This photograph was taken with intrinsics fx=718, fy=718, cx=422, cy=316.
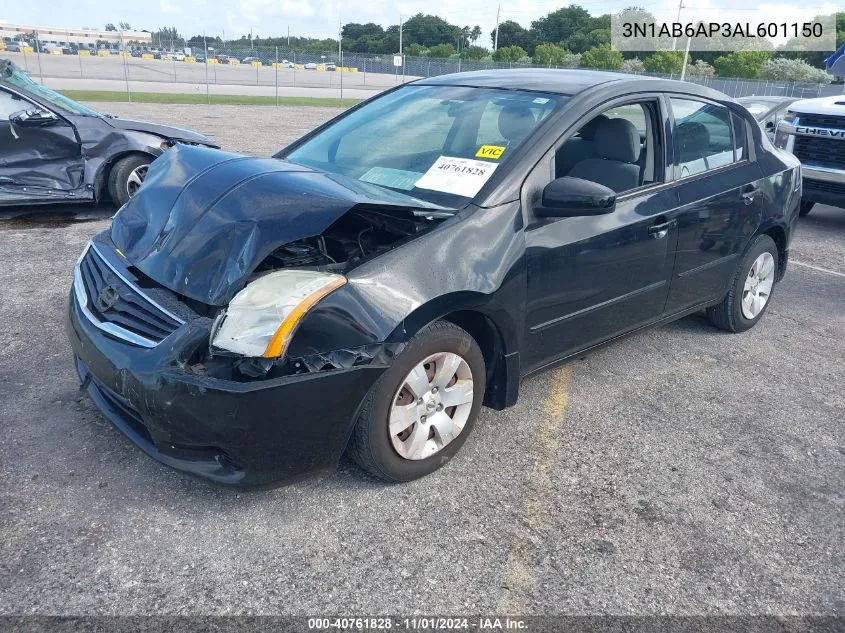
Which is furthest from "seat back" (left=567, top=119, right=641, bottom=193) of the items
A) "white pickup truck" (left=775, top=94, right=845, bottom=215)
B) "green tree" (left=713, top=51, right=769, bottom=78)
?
"green tree" (left=713, top=51, right=769, bottom=78)

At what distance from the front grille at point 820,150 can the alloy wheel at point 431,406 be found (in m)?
7.13

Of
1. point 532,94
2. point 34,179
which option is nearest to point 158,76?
point 34,179

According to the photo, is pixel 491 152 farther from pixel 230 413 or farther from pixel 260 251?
pixel 230 413

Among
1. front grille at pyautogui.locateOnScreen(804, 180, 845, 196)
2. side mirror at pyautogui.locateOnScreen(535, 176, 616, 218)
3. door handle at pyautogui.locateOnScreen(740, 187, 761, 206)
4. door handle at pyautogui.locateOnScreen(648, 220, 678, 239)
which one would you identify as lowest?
front grille at pyautogui.locateOnScreen(804, 180, 845, 196)

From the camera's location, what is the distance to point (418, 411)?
295 centimetres

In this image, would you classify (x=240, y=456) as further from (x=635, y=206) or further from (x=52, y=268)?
(x=52, y=268)

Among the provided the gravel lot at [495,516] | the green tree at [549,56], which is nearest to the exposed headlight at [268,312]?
the gravel lot at [495,516]

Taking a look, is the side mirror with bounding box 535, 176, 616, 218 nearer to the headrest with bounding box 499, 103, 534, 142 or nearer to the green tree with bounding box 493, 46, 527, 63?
the headrest with bounding box 499, 103, 534, 142

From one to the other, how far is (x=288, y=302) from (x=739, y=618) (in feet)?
6.13

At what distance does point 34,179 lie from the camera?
7410 mm

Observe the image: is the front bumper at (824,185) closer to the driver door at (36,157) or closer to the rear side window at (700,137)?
the rear side window at (700,137)

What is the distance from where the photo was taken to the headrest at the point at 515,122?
3.44m

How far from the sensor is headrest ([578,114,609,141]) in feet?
12.3

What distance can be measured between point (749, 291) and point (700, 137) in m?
1.27
